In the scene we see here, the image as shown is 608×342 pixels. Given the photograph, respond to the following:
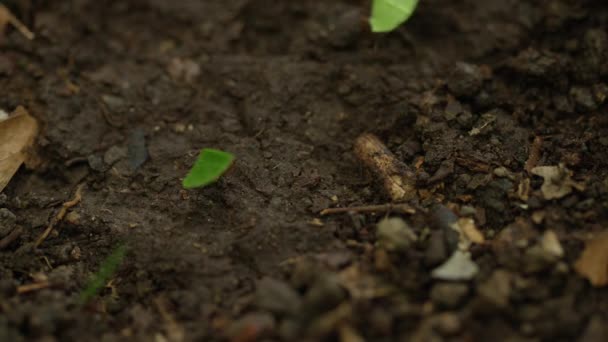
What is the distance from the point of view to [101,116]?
7.72 ft

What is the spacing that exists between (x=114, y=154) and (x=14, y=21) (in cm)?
85

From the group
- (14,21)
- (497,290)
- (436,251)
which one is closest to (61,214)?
(14,21)

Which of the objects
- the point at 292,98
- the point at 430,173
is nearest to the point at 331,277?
the point at 430,173

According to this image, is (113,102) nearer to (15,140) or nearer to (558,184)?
(15,140)

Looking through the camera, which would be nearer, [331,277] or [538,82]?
[331,277]

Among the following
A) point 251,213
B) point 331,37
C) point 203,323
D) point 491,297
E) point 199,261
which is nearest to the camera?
point 491,297

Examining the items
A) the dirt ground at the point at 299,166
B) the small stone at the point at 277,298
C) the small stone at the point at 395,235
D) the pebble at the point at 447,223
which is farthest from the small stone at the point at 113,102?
the pebble at the point at 447,223

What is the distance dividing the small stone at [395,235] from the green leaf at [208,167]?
509 millimetres

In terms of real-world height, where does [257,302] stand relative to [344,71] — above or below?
below

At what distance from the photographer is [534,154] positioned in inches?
80.5

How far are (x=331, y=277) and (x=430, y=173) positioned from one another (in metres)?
0.65

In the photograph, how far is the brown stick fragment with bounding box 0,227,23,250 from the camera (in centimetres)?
195

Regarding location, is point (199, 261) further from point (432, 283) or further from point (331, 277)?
point (432, 283)

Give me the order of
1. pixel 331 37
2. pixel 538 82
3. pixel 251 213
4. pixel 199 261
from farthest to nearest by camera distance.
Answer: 1. pixel 331 37
2. pixel 538 82
3. pixel 251 213
4. pixel 199 261
